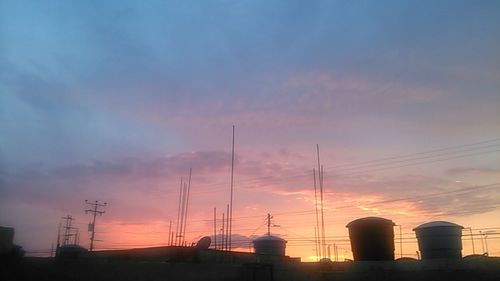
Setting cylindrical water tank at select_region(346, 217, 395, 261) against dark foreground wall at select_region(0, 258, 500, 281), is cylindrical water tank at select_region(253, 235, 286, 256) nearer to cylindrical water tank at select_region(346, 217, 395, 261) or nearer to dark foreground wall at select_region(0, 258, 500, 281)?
cylindrical water tank at select_region(346, 217, 395, 261)

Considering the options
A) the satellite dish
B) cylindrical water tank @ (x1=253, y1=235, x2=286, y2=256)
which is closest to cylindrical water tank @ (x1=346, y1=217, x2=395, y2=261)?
cylindrical water tank @ (x1=253, y1=235, x2=286, y2=256)

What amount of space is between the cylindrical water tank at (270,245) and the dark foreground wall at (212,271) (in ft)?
54.6

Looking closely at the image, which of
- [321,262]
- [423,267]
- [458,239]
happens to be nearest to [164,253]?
[321,262]

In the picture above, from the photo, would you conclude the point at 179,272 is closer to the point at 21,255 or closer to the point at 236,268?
the point at 236,268

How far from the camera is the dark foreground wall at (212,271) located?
3200 centimetres

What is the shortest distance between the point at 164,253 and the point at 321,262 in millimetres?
14904

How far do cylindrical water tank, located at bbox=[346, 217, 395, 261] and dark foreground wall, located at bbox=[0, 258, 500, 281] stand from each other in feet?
11.1

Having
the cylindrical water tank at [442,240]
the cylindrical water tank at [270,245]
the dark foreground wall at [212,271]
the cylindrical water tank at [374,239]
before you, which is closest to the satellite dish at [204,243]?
the cylindrical water tank at [270,245]

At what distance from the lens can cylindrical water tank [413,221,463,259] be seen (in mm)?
38062

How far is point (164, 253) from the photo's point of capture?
41.6 meters

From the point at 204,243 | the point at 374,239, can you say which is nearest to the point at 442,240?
the point at 374,239

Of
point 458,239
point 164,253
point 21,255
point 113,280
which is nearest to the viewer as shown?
point 113,280

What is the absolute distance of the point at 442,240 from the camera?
38312 mm

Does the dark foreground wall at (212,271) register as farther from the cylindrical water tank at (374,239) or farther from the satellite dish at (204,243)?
the satellite dish at (204,243)
